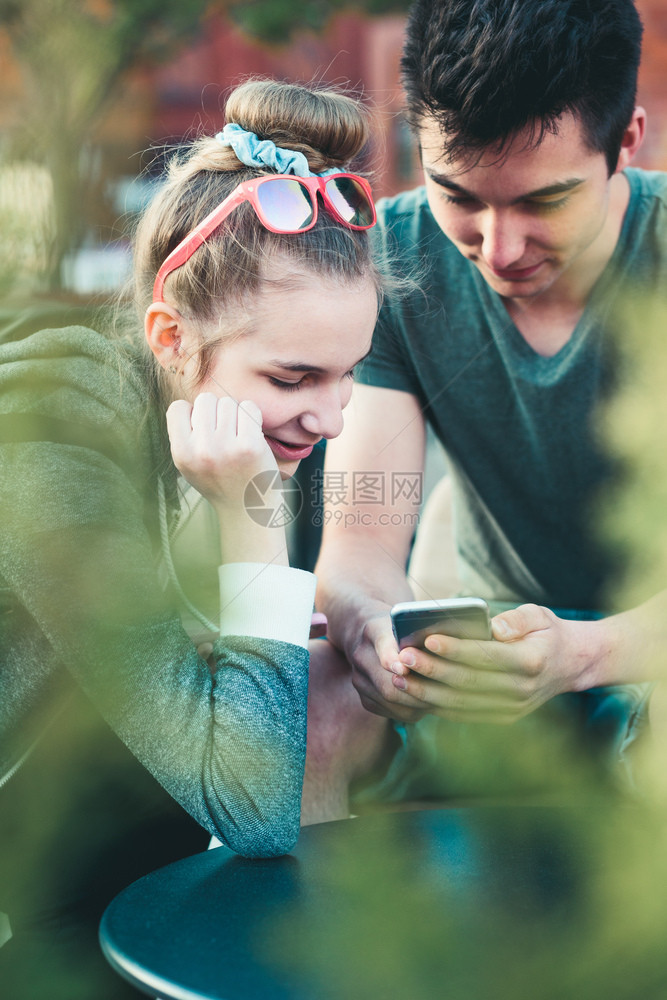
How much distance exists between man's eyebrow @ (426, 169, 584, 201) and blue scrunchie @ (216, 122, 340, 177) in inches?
18.5

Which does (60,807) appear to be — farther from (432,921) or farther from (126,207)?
(126,207)

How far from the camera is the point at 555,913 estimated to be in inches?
45.5

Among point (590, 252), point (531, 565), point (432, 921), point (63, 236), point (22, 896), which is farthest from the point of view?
point (531, 565)

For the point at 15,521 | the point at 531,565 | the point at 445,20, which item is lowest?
the point at 531,565

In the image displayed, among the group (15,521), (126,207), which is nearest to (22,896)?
(15,521)

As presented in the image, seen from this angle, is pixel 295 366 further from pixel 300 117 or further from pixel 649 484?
pixel 649 484

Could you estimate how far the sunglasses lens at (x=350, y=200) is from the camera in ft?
5.72

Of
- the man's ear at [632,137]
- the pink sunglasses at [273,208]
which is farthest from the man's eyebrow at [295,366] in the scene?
the man's ear at [632,137]

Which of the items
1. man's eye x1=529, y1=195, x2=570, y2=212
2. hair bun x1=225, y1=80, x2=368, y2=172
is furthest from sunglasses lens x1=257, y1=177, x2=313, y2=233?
man's eye x1=529, y1=195, x2=570, y2=212

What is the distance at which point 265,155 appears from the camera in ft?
5.51

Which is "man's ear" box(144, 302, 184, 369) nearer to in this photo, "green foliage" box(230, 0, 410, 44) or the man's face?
the man's face

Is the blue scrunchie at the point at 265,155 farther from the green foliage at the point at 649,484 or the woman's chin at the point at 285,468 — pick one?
the green foliage at the point at 649,484

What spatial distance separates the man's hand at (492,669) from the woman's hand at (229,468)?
0.31m

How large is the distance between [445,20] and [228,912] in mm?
1716
